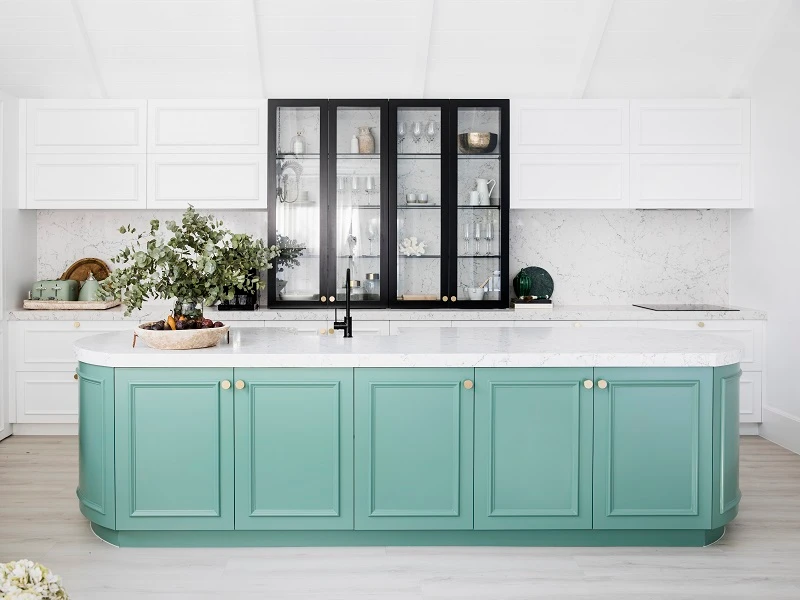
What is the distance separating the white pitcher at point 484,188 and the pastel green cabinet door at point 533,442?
7.53 feet


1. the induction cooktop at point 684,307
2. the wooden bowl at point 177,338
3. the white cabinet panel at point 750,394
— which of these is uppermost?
the induction cooktop at point 684,307

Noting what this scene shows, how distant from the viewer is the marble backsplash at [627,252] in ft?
18.0

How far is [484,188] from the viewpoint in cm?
495

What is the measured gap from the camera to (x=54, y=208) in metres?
→ 4.95

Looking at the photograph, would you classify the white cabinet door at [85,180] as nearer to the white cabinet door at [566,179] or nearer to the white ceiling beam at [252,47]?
the white ceiling beam at [252,47]

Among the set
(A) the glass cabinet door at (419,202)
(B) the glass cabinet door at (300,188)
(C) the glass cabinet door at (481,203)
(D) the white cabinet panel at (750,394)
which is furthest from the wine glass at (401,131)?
(D) the white cabinet panel at (750,394)

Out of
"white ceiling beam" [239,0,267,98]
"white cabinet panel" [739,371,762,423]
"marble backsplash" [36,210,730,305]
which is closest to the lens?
"white ceiling beam" [239,0,267,98]

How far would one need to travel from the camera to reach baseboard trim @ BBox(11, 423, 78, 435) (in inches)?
193

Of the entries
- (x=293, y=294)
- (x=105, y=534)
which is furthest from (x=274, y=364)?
(x=293, y=294)

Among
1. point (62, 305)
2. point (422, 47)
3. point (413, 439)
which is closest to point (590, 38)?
point (422, 47)

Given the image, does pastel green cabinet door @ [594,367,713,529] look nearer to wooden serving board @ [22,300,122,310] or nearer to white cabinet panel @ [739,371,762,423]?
white cabinet panel @ [739,371,762,423]

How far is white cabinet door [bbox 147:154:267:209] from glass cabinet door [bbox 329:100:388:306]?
561mm

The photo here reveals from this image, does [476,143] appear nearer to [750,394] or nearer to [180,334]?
[750,394]

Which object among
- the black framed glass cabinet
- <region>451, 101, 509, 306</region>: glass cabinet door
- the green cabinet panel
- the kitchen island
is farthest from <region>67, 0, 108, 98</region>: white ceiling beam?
the green cabinet panel
